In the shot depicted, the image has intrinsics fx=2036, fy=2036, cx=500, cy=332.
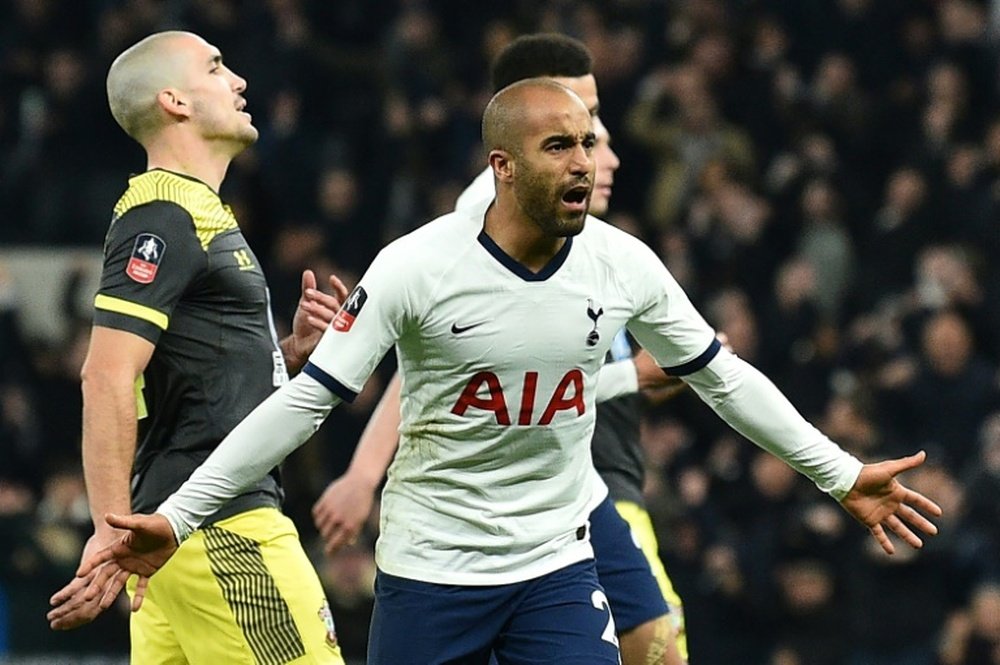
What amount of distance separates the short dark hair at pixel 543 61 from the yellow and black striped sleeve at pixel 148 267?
6.05 feet

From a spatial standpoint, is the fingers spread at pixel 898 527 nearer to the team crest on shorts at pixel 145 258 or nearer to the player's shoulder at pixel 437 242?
the player's shoulder at pixel 437 242

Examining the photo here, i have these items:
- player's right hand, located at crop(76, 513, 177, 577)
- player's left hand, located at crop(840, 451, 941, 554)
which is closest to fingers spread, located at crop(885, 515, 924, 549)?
player's left hand, located at crop(840, 451, 941, 554)

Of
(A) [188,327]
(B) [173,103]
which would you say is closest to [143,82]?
(B) [173,103]

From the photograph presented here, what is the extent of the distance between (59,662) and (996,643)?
5.18 meters

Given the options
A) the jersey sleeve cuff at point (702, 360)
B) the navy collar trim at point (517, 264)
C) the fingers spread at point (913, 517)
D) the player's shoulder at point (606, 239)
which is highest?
the player's shoulder at point (606, 239)

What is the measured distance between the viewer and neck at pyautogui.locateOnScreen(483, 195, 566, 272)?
535 centimetres

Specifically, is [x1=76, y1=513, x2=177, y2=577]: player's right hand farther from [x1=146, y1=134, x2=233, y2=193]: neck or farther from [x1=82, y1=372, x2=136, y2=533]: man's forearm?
[x1=146, y1=134, x2=233, y2=193]: neck

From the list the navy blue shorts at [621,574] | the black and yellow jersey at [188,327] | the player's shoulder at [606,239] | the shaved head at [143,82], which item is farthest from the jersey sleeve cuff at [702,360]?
the shaved head at [143,82]

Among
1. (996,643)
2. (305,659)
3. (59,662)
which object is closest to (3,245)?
(59,662)

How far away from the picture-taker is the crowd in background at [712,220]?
1117cm

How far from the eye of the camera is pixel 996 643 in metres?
10.2

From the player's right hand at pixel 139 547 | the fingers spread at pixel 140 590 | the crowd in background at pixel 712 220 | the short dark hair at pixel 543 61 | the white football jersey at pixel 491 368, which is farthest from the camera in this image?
the crowd in background at pixel 712 220

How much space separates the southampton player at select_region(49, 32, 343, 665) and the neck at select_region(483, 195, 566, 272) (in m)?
0.71

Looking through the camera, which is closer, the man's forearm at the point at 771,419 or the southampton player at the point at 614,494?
the man's forearm at the point at 771,419
